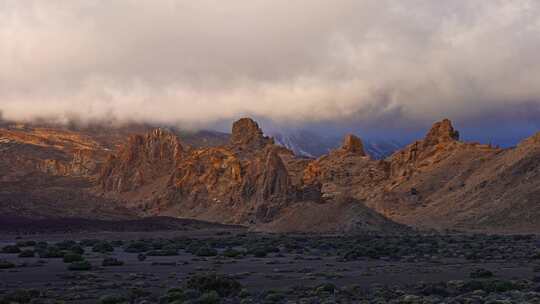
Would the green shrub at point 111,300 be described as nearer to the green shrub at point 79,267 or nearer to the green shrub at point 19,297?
the green shrub at point 19,297

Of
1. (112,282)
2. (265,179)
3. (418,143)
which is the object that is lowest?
(112,282)

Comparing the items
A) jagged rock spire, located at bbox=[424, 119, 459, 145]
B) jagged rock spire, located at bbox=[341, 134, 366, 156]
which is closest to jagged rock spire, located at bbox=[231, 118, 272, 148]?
jagged rock spire, located at bbox=[341, 134, 366, 156]

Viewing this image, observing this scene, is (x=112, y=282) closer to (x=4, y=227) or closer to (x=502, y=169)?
(x=4, y=227)

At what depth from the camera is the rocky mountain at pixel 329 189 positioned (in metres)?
96.1

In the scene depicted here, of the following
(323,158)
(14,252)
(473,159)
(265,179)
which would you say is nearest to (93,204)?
(265,179)

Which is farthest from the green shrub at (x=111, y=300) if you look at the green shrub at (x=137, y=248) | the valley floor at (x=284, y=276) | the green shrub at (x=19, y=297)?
the green shrub at (x=137, y=248)

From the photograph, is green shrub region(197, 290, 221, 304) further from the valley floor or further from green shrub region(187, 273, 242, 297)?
green shrub region(187, 273, 242, 297)

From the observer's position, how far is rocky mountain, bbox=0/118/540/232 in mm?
96125

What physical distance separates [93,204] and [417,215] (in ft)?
244

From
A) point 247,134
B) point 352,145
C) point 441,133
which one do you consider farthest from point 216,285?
point 247,134

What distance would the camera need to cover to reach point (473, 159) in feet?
431

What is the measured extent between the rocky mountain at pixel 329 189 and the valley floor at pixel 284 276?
39.8 m

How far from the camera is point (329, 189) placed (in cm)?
15138

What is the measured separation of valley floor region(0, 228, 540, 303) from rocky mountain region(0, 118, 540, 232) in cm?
3984
